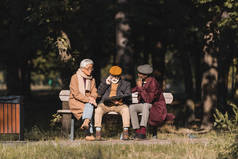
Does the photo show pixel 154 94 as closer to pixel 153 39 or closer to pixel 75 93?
pixel 75 93

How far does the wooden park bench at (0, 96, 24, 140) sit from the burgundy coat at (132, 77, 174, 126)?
7.13ft

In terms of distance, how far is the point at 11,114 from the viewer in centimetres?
844

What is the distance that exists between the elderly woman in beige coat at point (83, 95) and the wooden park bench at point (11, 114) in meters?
0.95

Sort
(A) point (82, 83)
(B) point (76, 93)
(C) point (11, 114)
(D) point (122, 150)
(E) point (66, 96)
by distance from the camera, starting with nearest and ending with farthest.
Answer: (D) point (122, 150) < (C) point (11, 114) < (B) point (76, 93) < (A) point (82, 83) < (E) point (66, 96)

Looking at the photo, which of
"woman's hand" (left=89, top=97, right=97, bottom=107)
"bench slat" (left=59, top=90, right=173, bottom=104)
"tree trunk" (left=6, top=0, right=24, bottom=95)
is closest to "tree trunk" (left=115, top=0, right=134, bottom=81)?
"bench slat" (left=59, top=90, right=173, bottom=104)

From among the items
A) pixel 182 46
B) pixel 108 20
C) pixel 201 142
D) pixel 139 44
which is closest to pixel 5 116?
pixel 201 142

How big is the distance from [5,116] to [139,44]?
50.4ft

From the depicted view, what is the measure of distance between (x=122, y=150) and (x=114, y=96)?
166 centimetres

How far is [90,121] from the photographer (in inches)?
336

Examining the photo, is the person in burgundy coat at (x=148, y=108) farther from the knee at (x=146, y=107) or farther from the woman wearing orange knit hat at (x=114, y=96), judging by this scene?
the woman wearing orange knit hat at (x=114, y=96)

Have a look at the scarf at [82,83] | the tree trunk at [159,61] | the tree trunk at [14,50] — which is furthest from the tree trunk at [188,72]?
the scarf at [82,83]

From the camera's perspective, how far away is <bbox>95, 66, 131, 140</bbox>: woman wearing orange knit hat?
8508mm

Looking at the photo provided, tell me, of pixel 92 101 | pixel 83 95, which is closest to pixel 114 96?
pixel 92 101

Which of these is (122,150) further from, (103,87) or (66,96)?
(66,96)
